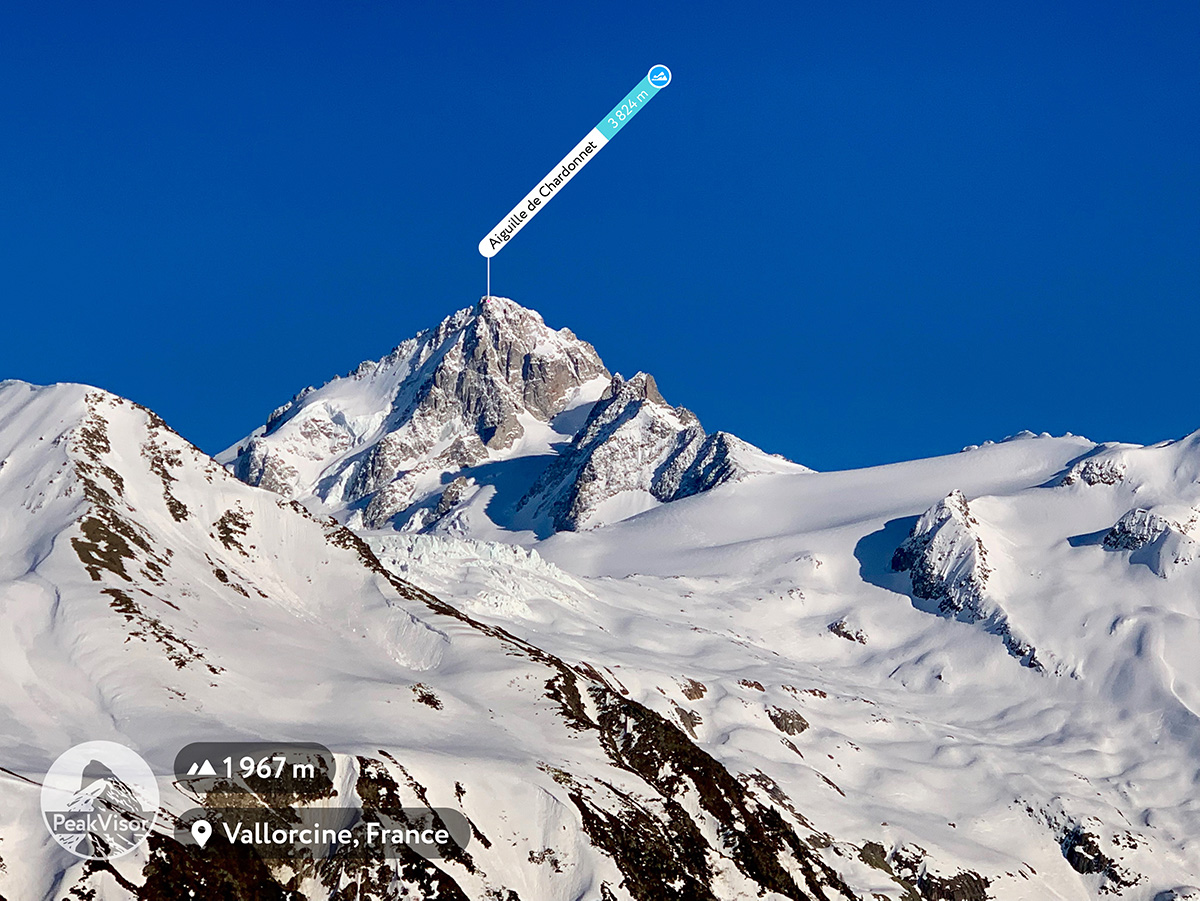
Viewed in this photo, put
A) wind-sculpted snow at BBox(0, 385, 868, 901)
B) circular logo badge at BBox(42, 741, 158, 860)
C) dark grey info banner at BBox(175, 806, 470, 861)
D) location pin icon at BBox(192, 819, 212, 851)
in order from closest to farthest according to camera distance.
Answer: circular logo badge at BBox(42, 741, 158, 860) < location pin icon at BBox(192, 819, 212, 851) < dark grey info banner at BBox(175, 806, 470, 861) < wind-sculpted snow at BBox(0, 385, 868, 901)

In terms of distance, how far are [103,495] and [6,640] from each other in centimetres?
2789

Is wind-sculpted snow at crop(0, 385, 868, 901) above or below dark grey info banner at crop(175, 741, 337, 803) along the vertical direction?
above

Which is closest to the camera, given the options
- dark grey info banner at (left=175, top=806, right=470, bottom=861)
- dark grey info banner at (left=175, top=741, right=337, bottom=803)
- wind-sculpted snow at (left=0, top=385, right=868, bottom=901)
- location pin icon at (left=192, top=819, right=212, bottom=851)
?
location pin icon at (left=192, top=819, right=212, bottom=851)

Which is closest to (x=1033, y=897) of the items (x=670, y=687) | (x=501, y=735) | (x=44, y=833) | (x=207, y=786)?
(x=670, y=687)

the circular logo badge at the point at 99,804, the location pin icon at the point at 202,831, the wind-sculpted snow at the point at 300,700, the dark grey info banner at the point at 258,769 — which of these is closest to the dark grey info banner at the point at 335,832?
Result: the location pin icon at the point at 202,831

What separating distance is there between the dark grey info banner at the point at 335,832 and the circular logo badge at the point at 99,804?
3291 millimetres

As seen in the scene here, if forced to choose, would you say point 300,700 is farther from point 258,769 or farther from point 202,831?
point 202,831

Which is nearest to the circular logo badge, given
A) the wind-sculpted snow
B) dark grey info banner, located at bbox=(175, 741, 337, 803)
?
the wind-sculpted snow

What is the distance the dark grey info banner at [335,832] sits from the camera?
67.6 metres

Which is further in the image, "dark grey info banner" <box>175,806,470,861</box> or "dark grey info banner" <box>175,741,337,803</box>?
"dark grey info banner" <box>175,741,337,803</box>

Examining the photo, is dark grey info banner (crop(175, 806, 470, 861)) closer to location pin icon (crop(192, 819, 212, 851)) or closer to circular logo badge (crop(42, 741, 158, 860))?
location pin icon (crop(192, 819, 212, 851))

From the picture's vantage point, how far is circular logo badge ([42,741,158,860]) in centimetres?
Answer: 5966

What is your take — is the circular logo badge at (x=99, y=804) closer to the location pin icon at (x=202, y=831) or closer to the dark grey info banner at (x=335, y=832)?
the location pin icon at (x=202, y=831)

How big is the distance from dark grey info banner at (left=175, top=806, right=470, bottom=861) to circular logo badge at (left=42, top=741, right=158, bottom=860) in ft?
10.8
